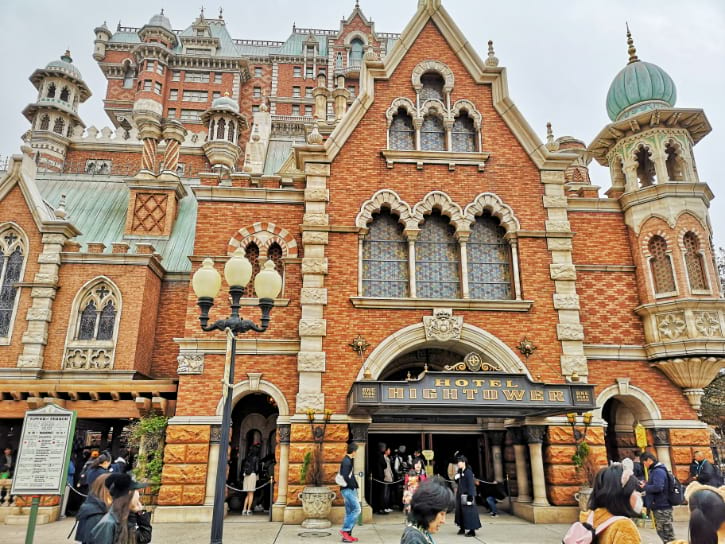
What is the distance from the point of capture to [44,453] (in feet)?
28.5

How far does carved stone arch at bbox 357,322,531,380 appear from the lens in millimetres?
14258

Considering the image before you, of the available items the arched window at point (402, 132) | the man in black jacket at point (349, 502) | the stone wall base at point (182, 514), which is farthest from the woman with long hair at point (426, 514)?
the arched window at point (402, 132)

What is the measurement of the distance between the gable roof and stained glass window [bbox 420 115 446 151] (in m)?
1.93

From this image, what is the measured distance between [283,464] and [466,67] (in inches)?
550

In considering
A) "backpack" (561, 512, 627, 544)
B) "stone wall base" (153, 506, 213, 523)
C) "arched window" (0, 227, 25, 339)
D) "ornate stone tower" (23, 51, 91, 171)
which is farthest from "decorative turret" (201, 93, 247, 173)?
"backpack" (561, 512, 627, 544)

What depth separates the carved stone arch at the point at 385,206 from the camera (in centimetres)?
1561

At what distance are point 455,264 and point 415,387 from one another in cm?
→ 525

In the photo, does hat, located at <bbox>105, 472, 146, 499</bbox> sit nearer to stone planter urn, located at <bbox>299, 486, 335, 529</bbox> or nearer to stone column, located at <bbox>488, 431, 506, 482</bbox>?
stone planter urn, located at <bbox>299, 486, 335, 529</bbox>

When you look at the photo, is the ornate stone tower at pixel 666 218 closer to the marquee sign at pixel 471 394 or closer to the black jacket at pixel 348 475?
the marquee sign at pixel 471 394

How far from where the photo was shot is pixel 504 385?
12.1m

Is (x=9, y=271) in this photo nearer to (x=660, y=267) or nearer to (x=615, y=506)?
(x=615, y=506)

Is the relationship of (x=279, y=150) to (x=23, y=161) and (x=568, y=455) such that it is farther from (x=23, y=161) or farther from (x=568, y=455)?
(x=568, y=455)

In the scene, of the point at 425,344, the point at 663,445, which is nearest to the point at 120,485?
the point at 425,344

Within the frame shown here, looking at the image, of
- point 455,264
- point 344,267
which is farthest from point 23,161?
point 455,264
